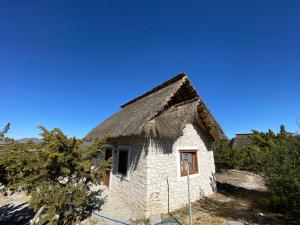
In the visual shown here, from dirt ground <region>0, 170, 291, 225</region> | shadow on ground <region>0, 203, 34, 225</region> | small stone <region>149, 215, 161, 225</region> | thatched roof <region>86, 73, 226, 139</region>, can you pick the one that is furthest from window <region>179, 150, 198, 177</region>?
shadow on ground <region>0, 203, 34, 225</region>

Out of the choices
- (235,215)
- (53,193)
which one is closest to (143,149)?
(53,193)

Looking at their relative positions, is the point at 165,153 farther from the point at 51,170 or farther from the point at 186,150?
the point at 51,170

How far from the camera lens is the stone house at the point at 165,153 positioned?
659 cm

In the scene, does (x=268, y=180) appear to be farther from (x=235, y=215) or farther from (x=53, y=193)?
(x=53, y=193)

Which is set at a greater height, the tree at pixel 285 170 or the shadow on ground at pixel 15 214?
the tree at pixel 285 170

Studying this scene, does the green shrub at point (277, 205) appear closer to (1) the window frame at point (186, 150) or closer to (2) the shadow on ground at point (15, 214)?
(1) the window frame at point (186, 150)

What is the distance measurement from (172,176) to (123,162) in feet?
8.56

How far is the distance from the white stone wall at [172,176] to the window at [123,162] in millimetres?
1923

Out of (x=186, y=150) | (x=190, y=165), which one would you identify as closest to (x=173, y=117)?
(x=186, y=150)

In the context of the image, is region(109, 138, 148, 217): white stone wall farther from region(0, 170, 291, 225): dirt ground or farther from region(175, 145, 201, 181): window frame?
region(175, 145, 201, 181): window frame

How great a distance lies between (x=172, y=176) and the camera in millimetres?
7203

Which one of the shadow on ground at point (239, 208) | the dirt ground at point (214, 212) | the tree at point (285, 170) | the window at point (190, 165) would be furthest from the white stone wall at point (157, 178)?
the tree at point (285, 170)

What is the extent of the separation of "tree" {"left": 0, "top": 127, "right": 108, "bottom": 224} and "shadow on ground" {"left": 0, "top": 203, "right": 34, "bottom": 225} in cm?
211

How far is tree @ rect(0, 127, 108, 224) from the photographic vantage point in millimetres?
5020
